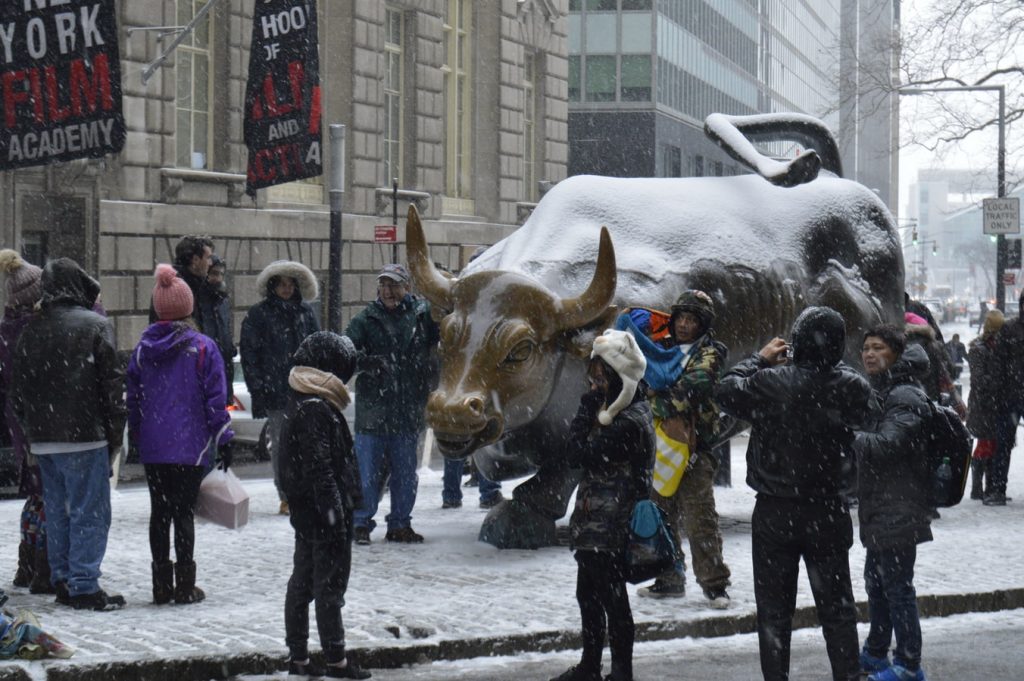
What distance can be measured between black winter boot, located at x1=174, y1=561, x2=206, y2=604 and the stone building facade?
13.8m

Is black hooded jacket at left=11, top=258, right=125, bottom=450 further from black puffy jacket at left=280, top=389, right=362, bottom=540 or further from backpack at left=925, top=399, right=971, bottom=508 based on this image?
backpack at left=925, top=399, right=971, bottom=508

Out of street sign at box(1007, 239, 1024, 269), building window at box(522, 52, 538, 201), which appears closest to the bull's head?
street sign at box(1007, 239, 1024, 269)

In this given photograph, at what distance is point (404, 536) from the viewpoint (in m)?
11.0

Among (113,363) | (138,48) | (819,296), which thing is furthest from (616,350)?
(138,48)

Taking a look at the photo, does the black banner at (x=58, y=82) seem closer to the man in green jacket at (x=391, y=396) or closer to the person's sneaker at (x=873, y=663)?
the man in green jacket at (x=391, y=396)

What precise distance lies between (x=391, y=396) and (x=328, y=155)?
17.6 meters

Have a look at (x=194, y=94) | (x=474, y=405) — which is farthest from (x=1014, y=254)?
(x=474, y=405)

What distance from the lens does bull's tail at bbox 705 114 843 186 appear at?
12.2m

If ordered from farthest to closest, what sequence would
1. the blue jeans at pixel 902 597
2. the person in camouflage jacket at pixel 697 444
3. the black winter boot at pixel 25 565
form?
1. the black winter boot at pixel 25 565
2. the person in camouflage jacket at pixel 697 444
3. the blue jeans at pixel 902 597

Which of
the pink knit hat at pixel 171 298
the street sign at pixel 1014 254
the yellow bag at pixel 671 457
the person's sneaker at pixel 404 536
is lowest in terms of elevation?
the person's sneaker at pixel 404 536

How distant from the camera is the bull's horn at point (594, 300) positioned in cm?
979

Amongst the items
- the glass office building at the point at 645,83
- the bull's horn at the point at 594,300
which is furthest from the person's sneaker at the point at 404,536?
the glass office building at the point at 645,83

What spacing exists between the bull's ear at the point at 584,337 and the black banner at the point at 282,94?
1160cm

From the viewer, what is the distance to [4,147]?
1194cm
